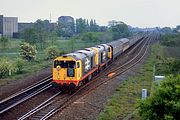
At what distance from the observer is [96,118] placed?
17969 millimetres

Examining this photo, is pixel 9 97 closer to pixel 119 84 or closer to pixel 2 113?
pixel 2 113

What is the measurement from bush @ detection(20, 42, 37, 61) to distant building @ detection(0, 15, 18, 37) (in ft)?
262

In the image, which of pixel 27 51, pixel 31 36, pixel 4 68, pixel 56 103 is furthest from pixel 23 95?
pixel 31 36

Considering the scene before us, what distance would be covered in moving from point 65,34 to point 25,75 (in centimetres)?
8865

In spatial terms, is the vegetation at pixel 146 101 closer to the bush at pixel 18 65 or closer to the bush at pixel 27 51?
the bush at pixel 18 65

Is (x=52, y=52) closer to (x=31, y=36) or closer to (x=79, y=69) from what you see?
(x=31, y=36)

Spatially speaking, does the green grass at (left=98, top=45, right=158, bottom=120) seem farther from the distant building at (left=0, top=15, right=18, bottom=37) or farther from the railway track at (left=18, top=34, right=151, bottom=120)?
the distant building at (left=0, top=15, right=18, bottom=37)

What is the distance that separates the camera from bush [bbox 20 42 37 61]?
46.4m

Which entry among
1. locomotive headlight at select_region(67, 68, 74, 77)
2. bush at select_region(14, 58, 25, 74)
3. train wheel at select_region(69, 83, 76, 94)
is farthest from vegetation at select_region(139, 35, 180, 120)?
bush at select_region(14, 58, 25, 74)

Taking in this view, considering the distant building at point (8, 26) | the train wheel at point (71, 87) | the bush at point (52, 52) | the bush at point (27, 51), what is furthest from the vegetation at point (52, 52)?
the distant building at point (8, 26)

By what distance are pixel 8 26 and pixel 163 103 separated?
12539 cm

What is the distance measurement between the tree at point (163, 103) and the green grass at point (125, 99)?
1.74 metres

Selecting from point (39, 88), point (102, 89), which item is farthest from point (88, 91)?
point (39, 88)

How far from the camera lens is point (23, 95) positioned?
76.3 feet
